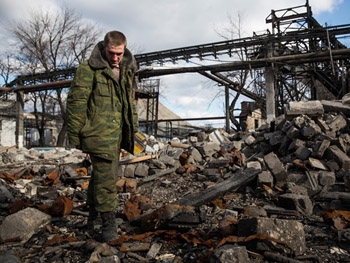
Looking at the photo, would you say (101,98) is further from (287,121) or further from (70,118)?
(287,121)

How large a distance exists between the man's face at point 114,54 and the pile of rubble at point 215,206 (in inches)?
60.7

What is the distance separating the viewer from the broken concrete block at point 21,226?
9.24 feet

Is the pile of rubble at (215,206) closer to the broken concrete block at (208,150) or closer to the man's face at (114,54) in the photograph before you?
the broken concrete block at (208,150)

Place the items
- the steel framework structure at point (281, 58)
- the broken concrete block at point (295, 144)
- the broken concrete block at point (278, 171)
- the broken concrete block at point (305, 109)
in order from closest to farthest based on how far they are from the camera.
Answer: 1. the broken concrete block at point (278, 171)
2. the broken concrete block at point (295, 144)
3. the broken concrete block at point (305, 109)
4. the steel framework structure at point (281, 58)

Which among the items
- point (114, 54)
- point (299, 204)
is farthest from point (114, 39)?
point (299, 204)

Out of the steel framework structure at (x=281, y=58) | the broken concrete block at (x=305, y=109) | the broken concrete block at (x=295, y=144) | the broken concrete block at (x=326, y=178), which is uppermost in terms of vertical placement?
the steel framework structure at (x=281, y=58)

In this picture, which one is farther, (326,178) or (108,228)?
(326,178)

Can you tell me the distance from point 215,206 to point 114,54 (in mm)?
2195

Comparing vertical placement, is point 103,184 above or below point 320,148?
below

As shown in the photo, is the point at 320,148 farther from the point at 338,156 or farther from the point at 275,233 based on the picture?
the point at 275,233

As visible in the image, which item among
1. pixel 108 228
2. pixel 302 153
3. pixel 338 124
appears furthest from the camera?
pixel 338 124

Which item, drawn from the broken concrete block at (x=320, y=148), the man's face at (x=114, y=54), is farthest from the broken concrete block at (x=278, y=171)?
the man's face at (x=114, y=54)

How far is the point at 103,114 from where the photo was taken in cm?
287

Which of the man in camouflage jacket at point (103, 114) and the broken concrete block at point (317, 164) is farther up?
the man in camouflage jacket at point (103, 114)
